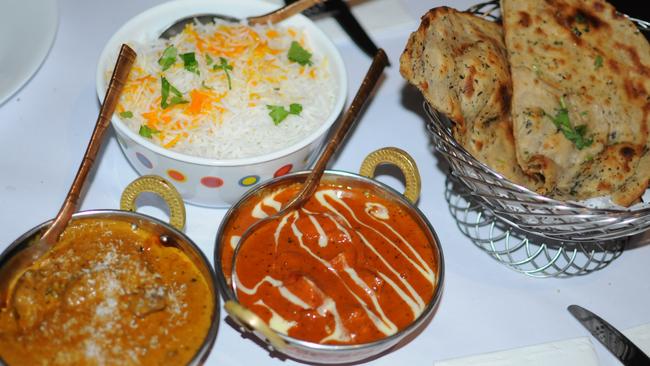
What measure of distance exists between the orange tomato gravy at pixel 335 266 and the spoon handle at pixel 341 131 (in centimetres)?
6

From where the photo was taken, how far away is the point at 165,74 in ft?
8.37

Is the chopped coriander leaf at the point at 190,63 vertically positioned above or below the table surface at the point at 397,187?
above

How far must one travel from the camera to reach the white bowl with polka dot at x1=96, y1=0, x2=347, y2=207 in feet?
7.31

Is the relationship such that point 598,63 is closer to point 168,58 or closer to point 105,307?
point 168,58

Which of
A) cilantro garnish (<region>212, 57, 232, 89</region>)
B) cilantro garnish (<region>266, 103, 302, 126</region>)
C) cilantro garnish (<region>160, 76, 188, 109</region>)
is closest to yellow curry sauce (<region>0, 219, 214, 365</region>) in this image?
cilantro garnish (<region>160, 76, 188, 109</region>)

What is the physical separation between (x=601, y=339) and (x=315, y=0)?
1588 millimetres

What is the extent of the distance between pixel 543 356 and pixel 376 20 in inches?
63.8

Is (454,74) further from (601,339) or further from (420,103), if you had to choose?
(601,339)

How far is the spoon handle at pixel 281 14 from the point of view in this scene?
9.12 ft

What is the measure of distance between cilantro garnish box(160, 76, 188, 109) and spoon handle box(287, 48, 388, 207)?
523 millimetres

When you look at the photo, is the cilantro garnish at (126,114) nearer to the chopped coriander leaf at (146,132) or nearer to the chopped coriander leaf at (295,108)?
the chopped coriander leaf at (146,132)

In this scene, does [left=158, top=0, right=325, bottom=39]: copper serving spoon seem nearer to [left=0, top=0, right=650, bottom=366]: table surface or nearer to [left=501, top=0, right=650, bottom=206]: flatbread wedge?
[left=0, top=0, right=650, bottom=366]: table surface

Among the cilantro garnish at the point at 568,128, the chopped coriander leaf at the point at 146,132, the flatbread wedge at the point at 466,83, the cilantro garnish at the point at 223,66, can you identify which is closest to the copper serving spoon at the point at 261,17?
the cilantro garnish at the point at 223,66

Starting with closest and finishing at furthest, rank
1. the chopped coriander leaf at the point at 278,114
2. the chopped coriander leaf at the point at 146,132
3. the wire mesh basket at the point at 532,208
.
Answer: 1. the wire mesh basket at the point at 532,208
2. the chopped coriander leaf at the point at 146,132
3. the chopped coriander leaf at the point at 278,114
